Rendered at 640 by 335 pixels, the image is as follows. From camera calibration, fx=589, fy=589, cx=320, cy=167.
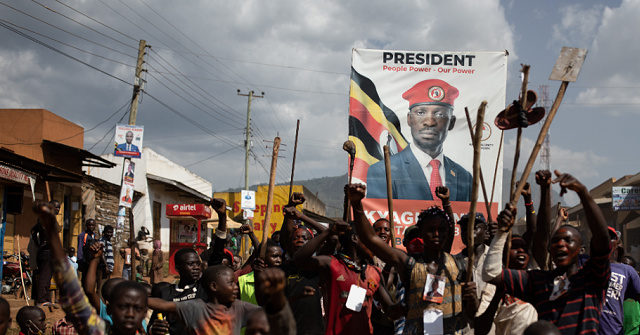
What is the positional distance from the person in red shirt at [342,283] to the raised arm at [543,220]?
112 centimetres


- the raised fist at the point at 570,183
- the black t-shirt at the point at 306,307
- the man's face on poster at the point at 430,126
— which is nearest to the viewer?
the raised fist at the point at 570,183

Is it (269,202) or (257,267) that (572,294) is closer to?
(257,267)

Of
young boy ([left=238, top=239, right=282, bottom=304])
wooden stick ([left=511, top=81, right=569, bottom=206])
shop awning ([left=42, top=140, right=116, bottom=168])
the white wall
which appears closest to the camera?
wooden stick ([left=511, top=81, right=569, bottom=206])

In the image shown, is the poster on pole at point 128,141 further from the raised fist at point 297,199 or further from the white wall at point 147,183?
the raised fist at point 297,199

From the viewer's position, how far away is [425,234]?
3.84 m

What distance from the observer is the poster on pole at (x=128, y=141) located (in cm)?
1466

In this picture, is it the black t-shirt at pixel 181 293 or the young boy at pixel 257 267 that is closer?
the black t-shirt at pixel 181 293

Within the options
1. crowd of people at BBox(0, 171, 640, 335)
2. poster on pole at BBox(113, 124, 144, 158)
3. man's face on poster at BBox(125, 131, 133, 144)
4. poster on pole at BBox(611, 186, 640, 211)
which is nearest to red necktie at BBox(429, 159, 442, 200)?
crowd of people at BBox(0, 171, 640, 335)

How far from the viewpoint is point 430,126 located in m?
7.26

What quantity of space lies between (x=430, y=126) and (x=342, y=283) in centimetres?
352

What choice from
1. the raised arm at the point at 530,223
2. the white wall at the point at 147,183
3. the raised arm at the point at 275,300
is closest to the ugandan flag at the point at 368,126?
the raised arm at the point at 530,223

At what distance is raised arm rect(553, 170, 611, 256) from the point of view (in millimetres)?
3119

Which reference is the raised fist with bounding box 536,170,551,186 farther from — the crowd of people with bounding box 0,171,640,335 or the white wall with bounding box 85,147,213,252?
the white wall with bounding box 85,147,213,252

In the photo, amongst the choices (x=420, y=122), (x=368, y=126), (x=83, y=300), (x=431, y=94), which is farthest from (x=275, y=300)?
(x=431, y=94)
